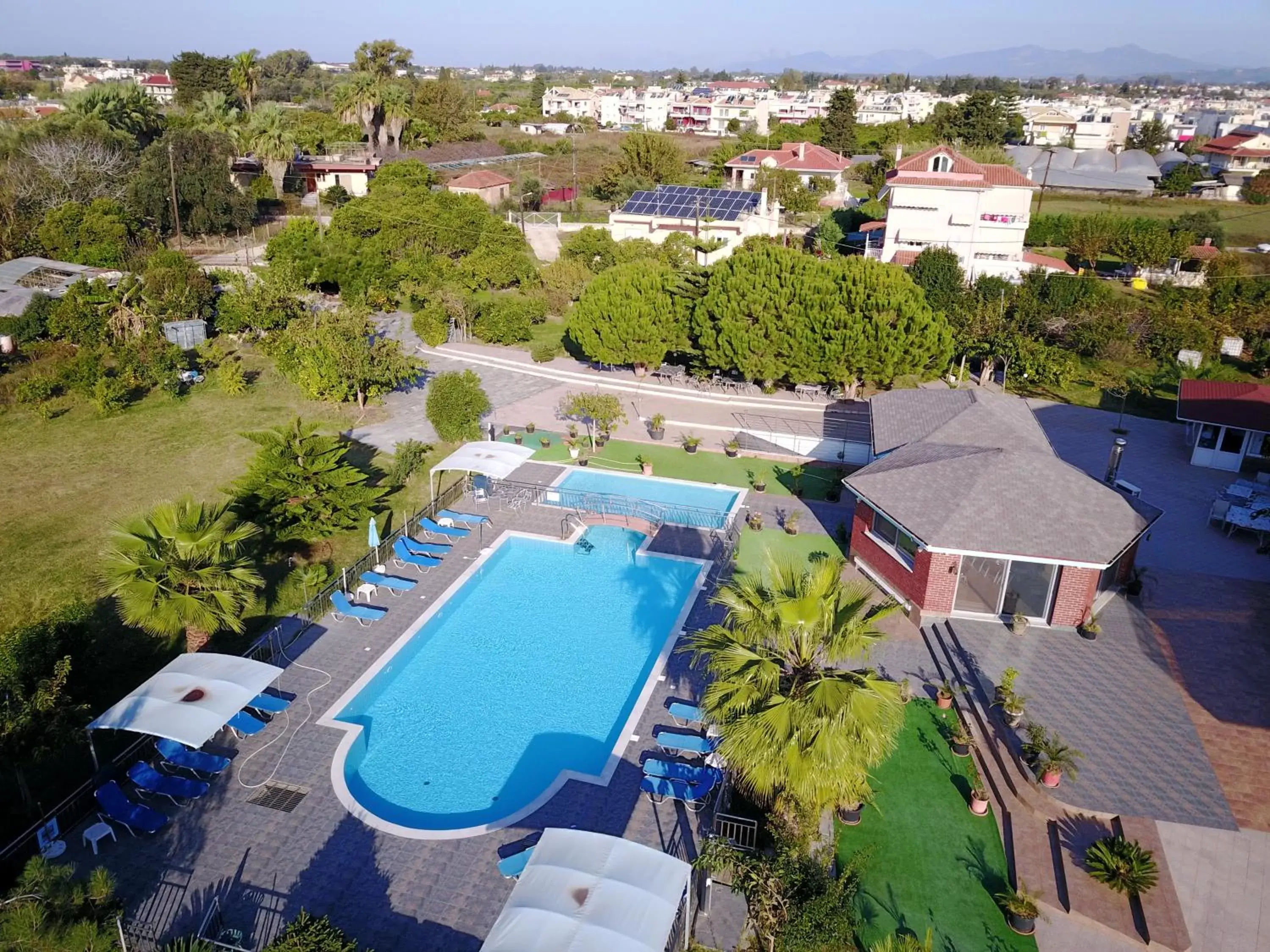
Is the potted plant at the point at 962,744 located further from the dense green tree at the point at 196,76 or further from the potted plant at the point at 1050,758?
the dense green tree at the point at 196,76

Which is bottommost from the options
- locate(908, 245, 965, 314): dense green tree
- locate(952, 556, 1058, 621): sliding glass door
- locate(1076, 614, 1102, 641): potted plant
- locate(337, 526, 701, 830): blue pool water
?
locate(337, 526, 701, 830): blue pool water

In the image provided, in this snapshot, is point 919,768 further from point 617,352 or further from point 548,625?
point 617,352

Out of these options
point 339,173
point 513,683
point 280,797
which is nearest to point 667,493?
point 513,683

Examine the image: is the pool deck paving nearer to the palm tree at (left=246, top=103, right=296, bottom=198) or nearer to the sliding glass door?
the sliding glass door

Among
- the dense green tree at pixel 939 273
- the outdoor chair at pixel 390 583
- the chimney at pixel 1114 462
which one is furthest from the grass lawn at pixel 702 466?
the dense green tree at pixel 939 273

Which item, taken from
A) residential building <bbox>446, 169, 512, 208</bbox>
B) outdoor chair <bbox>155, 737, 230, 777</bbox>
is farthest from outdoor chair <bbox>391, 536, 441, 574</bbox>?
residential building <bbox>446, 169, 512, 208</bbox>

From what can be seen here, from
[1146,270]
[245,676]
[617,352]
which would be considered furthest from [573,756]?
[1146,270]

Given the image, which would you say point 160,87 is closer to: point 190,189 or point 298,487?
point 190,189

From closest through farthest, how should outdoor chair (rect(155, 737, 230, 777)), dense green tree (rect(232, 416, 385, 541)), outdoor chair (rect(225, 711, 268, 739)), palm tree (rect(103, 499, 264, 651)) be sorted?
1. outdoor chair (rect(155, 737, 230, 777))
2. outdoor chair (rect(225, 711, 268, 739))
3. palm tree (rect(103, 499, 264, 651))
4. dense green tree (rect(232, 416, 385, 541))
